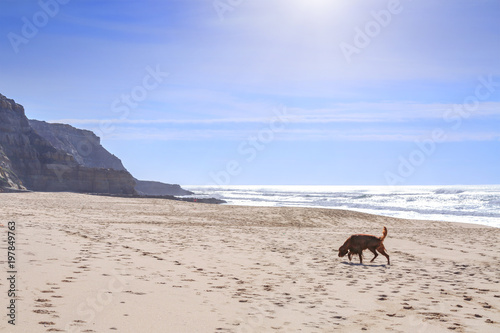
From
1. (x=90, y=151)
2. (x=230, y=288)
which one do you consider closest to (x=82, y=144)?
(x=90, y=151)

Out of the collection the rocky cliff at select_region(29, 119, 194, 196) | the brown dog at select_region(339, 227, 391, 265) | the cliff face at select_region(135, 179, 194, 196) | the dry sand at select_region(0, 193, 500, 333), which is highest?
the rocky cliff at select_region(29, 119, 194, 196)

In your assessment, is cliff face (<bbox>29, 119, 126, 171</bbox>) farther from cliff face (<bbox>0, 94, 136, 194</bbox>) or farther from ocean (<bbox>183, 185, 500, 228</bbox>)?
ocean (<bbox>183, 185, 500, 228</bbox>)

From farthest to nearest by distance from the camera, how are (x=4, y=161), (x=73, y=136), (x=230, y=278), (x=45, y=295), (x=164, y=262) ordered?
(x=73, y=136)
(x=4, y=161)
(x=164, y=262)
(x=230, y=278)
(x=45, y=295)

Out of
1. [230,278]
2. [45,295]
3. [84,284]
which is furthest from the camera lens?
[230,278]

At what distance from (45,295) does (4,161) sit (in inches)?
2330

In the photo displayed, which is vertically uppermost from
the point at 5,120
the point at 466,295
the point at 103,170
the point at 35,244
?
the point at 5,120

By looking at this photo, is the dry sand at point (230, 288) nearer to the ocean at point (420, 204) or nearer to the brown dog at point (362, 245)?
the brown dog at point (362, 245)

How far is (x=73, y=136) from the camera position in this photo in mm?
107562

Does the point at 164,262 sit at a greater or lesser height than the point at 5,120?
lesser

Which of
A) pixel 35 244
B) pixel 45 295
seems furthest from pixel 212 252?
pixel 45 295

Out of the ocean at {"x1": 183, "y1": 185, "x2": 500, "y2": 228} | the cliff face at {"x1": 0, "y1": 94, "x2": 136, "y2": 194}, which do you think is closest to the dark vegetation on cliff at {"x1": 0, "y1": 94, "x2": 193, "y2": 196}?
the cliff face at {"x1": 0, "y1": 94, "x2": 136, "y2": 194}

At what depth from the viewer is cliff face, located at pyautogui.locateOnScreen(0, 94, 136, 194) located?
2389 inches

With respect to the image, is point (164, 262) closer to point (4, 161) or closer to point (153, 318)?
point (153, 318)

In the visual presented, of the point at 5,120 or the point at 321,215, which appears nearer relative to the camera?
the point at 321,215
